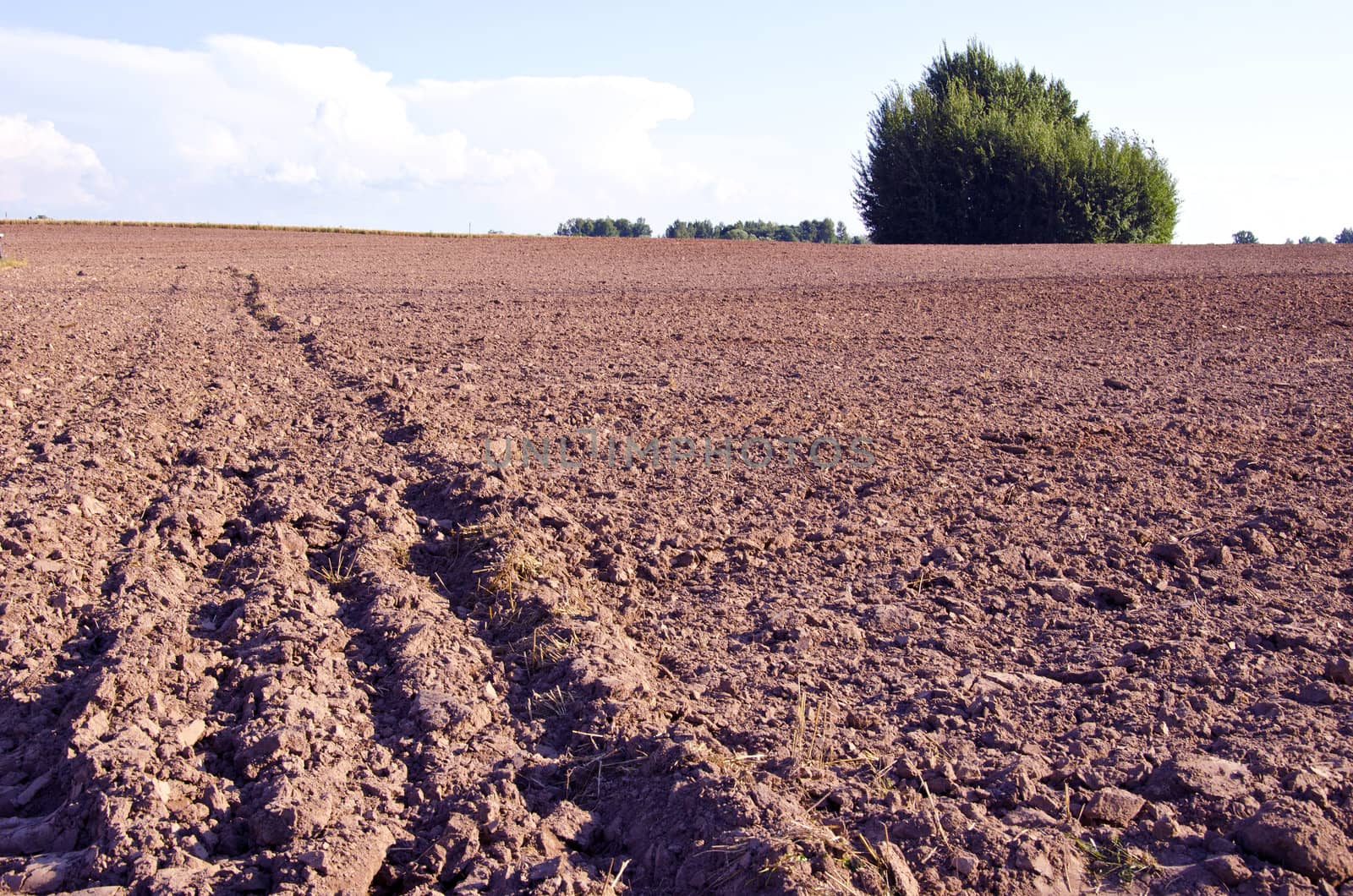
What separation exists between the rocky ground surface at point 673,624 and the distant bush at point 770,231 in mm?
47562

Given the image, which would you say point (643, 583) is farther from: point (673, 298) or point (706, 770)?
point (673, 298)

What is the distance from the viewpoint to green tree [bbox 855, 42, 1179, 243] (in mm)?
38000

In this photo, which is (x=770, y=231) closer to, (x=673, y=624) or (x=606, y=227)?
(x=606, y=227)

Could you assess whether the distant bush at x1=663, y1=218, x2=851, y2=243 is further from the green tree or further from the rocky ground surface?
the rocky ground surface

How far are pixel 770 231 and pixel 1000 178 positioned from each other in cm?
2332

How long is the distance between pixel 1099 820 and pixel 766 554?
88.4 inches

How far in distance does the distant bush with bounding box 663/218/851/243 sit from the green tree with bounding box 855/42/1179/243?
508 inches

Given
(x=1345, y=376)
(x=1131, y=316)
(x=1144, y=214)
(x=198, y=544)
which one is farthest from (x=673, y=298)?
(x=1144, y=214)

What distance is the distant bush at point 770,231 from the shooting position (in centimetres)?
5874

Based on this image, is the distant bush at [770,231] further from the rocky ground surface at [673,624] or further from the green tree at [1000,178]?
the rocky ground surface at [673,624]

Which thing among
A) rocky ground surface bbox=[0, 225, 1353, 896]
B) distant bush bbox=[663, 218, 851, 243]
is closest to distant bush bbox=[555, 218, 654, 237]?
distant bush bbox=[663, 218, 851, 243]

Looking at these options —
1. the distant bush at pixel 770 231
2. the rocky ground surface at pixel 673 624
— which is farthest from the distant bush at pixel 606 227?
the rocky ground surface at pixel 673 624

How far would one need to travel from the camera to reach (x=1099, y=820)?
282 cm

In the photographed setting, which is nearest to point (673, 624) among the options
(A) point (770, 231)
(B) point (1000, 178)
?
(B) point (1000, 178)
